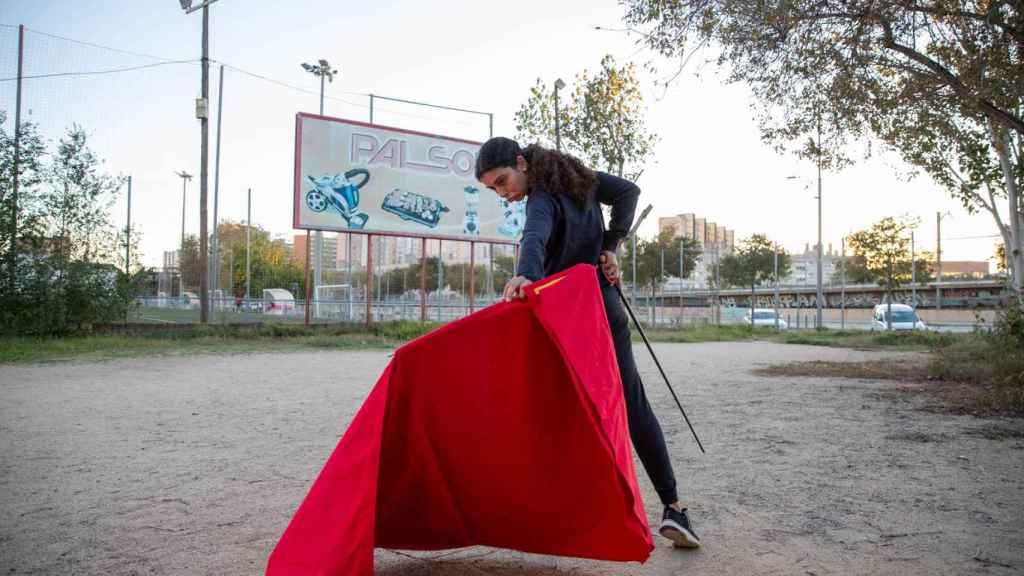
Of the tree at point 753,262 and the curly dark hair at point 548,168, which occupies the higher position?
the tree at point 753,262

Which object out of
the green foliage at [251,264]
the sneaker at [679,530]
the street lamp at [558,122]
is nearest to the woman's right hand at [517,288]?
the sneaker at [679,530]

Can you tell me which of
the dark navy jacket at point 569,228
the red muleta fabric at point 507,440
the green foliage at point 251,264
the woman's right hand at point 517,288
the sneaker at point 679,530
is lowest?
the sneaker at point 679,530

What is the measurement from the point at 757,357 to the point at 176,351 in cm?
1261

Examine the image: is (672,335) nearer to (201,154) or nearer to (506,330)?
(201,154)

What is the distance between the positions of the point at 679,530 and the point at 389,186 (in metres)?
17.4

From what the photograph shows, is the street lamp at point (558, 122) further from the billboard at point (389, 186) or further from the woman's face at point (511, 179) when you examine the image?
the woman's face at point (511, 179)

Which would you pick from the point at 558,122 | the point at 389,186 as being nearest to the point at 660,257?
the point at 558,122

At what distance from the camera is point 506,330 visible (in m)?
2.27

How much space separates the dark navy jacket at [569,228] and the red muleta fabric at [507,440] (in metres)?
0.14

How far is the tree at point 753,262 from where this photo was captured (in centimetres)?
4475

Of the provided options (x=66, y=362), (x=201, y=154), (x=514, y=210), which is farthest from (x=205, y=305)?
(x=514, y=210)

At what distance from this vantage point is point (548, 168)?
2.55m

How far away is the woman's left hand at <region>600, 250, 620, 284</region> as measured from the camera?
106 inches

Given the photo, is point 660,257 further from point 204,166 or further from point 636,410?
point 636,410
